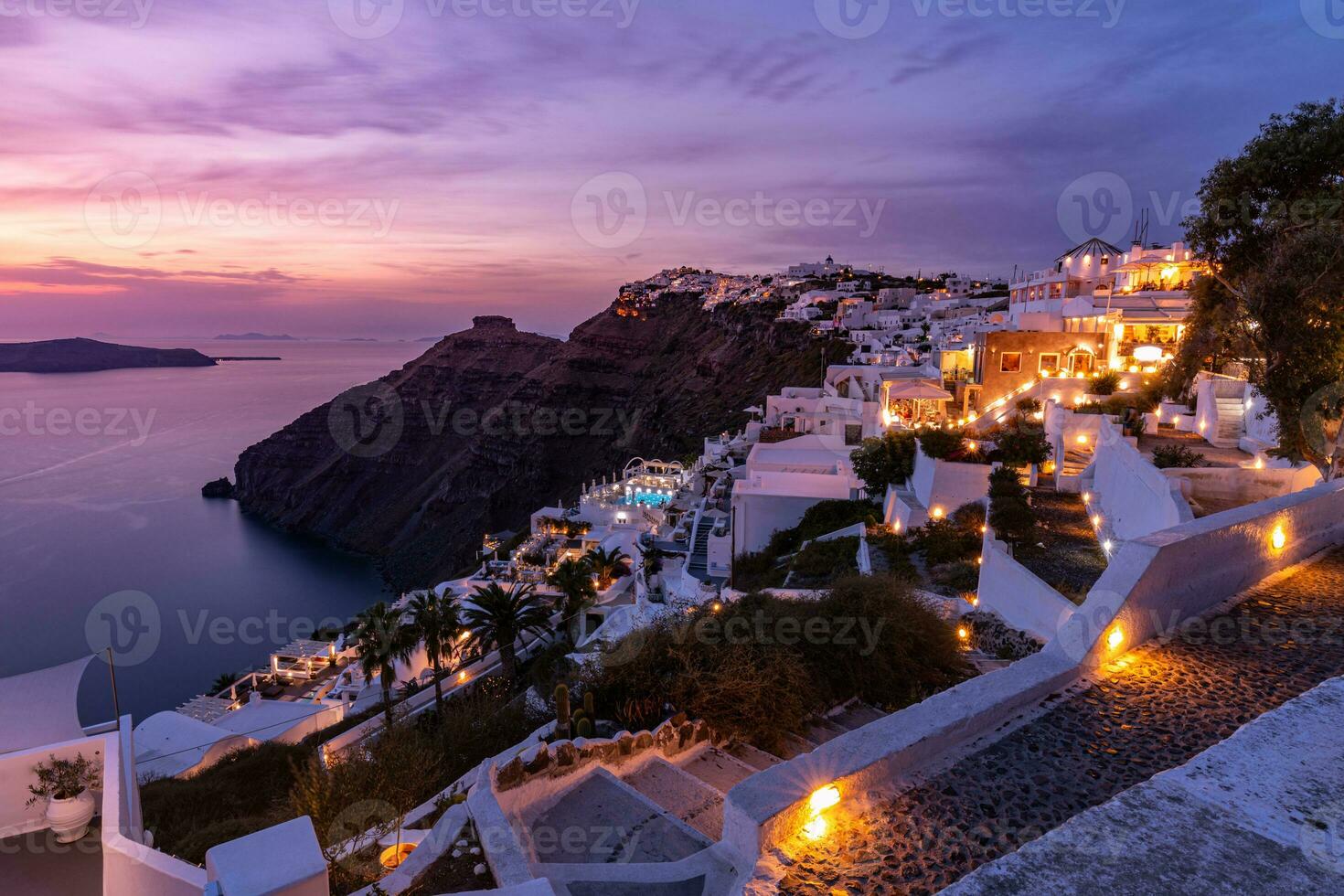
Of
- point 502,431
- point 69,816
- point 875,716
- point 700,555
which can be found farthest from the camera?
point 502,431

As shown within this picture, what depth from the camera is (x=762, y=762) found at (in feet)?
26.5

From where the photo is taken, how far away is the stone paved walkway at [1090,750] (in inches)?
149

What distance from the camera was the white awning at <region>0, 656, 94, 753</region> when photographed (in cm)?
1070

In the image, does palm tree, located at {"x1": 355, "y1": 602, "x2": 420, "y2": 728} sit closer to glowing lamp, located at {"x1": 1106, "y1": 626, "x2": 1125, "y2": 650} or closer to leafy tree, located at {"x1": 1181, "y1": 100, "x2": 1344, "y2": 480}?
glowing lamp, located at {"x1": 1106, "y1": 626, "x2": 1125, "y2": 650}

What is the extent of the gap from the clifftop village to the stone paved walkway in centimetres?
2

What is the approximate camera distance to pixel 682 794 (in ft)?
23.9

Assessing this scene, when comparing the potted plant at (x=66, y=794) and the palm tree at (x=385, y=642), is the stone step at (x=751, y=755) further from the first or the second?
the palm tree at (x=385, y=642)

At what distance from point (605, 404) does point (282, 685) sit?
2432 inches

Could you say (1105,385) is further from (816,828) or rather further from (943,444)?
(816,828)

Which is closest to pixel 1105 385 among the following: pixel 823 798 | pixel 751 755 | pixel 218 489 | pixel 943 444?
pixel 943 444

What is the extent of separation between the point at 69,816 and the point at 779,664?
8611 mm

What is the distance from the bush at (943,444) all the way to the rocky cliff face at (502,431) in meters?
38.5

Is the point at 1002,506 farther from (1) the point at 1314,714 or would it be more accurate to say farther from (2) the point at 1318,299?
(1) the point at 1314,714

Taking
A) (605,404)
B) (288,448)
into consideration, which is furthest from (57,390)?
(605,404)
